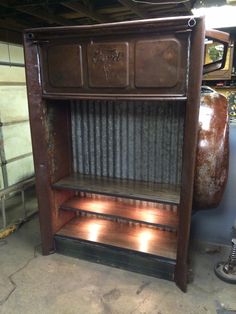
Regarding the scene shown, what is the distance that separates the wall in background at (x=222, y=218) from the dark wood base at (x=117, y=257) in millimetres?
676

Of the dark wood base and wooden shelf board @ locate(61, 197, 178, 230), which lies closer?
the dark wood base

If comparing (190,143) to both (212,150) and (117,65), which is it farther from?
(117,65)

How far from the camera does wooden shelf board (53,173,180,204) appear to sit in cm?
194

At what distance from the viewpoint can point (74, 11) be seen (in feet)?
9.47

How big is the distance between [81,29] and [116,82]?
413mm

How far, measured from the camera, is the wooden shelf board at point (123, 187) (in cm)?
194

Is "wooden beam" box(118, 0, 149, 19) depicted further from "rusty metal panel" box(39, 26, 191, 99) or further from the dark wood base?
the dark wood base

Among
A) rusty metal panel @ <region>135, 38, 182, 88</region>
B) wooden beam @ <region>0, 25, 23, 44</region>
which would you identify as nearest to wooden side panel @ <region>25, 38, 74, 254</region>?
rusty metal panel @ <region>135, 38, 182, 88</region>

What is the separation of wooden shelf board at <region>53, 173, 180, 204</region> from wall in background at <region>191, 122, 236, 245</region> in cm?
54

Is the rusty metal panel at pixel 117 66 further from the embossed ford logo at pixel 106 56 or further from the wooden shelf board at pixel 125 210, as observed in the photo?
the wooden shelf board at pixel 125 210

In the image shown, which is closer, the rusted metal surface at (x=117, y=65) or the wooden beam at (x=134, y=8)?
the rusted metal surface at (x=117, y=65)

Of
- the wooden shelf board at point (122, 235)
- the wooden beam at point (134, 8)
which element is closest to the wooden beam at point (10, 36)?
the wooden beam at point (134, 8)

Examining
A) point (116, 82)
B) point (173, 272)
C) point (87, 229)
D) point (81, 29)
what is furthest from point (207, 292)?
point (81, 29)

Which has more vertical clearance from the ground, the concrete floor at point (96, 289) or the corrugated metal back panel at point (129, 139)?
the corrugated metal back panel at point (129, 139)
